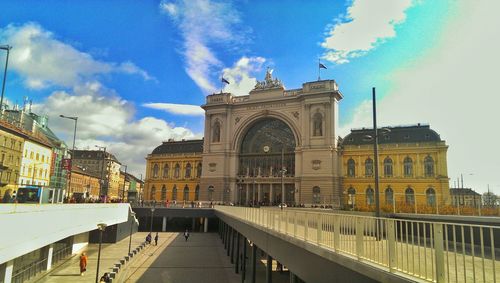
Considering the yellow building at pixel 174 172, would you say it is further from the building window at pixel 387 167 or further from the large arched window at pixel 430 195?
the large arched window at pixel 430 195

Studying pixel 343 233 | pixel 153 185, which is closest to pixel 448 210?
pixel 343 233

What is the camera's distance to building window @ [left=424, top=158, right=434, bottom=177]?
59.6 metres

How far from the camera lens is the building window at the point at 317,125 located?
212ft

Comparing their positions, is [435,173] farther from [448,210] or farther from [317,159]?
[448,210]

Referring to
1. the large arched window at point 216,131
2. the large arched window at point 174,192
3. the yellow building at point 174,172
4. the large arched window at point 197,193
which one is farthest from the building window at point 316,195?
the large arched window at point 174,192

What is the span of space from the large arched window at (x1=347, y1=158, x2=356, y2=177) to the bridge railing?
5273 cm

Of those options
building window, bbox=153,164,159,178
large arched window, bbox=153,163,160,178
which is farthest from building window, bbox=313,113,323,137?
building window, bbox=153,164,159,178

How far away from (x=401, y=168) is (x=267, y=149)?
2452 centimetres

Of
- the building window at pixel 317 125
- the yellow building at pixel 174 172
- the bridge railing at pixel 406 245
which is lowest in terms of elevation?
the bridge railing at pixel 406 245

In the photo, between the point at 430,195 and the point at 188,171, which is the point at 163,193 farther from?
the point at 430,195

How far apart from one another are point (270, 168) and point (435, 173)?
28.5 meters

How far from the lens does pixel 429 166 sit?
5994 cm

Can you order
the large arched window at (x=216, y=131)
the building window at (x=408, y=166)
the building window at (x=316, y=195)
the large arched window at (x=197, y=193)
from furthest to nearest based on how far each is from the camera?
the large arched window at (x=197, y=193)
the large arched window at (x=216, y=131)
the building window at (x=316, y=195)
the building window at (x=408, y=166)

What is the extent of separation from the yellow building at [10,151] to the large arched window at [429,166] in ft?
206
